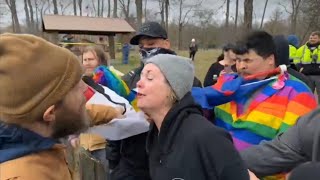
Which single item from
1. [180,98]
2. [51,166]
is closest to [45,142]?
[51,166]

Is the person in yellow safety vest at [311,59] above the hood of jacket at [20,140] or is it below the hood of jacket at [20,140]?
below

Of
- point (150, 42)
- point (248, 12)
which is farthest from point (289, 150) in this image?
point (248, 12)

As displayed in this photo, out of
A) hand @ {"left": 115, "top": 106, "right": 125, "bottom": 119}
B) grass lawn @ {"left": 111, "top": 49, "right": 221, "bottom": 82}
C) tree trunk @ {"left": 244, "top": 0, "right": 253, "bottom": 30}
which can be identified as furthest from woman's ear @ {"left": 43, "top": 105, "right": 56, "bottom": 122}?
grass lawn @ {"left": 111, "top": 49, "right": 221, "bottom": 82}

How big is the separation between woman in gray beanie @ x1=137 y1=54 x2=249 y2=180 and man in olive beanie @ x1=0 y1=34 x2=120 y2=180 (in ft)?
2.02

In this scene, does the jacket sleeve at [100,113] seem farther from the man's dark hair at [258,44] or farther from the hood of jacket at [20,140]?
the man's dark hair at [258,44]

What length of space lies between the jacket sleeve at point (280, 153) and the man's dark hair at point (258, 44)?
3.02ft

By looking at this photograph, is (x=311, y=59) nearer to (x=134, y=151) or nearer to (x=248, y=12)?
(x=248, y=12)

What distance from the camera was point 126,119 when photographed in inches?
109

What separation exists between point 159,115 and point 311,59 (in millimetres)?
7840

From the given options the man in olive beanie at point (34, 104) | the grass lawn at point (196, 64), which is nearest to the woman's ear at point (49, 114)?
the man in olive beanie at point (34, 104)

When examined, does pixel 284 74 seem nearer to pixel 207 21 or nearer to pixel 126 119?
→ pixel 126 119

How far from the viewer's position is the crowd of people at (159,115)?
5.09 feet

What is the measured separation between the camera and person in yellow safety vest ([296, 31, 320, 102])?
9.24 m

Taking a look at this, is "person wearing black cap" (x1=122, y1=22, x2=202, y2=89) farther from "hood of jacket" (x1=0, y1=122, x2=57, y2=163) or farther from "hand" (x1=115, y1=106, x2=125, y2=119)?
"hood of jacket" (x1=0, y1=122, x2=57, y2=163)
